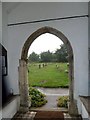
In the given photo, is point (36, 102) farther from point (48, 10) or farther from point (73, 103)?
point (48, 10)

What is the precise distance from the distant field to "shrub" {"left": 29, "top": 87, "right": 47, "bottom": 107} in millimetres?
471

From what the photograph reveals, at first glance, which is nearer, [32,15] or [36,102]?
[32,15]

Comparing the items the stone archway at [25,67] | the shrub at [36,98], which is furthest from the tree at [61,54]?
the shrub at [36,98]

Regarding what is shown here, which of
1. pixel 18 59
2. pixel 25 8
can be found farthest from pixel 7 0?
pixel 18 59

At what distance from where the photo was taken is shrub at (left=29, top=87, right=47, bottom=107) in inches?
254

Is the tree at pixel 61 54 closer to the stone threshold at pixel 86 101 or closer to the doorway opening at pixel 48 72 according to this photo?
the doorway opening at pixel 48 72

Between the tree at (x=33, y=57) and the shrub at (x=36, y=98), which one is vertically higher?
the tree at (x=33, y=57)

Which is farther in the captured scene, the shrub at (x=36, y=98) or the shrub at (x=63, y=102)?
the shrub at (x=36, y=98)

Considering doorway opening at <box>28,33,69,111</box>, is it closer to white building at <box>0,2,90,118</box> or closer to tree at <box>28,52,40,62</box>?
tree at <box>28,52,40,62</box>

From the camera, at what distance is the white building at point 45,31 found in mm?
5645

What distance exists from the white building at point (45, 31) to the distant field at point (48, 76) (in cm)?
138

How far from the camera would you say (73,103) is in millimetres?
5684

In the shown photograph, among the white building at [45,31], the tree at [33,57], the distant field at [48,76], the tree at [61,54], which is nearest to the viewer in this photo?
the white building at [45,31]

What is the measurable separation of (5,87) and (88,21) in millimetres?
2564
